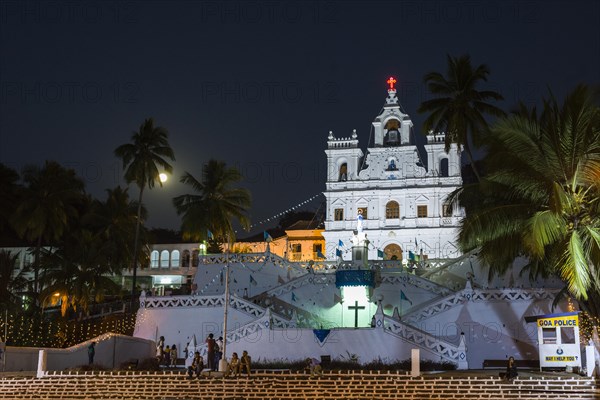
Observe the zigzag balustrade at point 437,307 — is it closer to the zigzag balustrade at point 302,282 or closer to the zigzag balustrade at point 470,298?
the zigzag balustrade at point 470,298

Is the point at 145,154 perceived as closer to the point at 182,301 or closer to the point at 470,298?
the point at 182,301

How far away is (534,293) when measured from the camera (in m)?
35.0

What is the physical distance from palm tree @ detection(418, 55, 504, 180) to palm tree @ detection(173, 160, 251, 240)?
18921mm

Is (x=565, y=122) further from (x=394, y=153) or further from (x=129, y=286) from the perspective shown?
(x=129, y=286)

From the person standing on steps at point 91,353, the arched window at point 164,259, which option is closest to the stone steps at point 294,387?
the person standing on steps at point 91,353

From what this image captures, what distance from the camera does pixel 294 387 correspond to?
25047 mm

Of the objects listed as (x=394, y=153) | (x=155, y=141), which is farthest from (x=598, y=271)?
(x=394, y=153)

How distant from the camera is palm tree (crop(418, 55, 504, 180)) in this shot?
4116 cm

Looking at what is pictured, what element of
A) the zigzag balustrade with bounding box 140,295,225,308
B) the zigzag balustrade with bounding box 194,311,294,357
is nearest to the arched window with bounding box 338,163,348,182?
the zigzag balustrade with bounding box 140,295,225,308

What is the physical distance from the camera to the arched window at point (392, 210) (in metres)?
59.7

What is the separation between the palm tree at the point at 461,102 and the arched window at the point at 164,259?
34.2m

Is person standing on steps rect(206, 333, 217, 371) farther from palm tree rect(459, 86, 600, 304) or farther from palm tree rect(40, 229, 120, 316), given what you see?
palm tree rect(40, 229, 120, 316)

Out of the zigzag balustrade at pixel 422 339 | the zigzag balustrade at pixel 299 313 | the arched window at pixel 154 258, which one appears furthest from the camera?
the arched window at pixel 154 258

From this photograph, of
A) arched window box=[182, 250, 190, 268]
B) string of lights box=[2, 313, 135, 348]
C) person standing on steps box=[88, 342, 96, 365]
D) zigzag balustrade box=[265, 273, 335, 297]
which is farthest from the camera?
arched window box=[182, 250, 190, 268]
